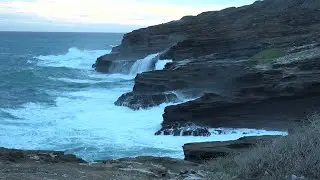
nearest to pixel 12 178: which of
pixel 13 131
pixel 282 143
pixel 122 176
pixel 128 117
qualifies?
pixel 122 176

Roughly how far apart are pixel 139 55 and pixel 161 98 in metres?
24.5

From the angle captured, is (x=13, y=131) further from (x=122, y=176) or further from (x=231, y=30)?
(x=231, y=30)

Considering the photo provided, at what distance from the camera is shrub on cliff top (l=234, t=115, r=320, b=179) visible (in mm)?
7930

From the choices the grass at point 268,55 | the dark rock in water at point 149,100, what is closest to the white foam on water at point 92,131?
the dark rock in water at point 149,100

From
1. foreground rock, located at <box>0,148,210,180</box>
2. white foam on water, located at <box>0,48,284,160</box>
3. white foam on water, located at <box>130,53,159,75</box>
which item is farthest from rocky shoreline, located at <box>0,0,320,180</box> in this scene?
white foam on water, located at <box>130,53,159,75</box>

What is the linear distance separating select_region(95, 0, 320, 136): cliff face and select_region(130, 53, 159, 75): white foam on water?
192cm

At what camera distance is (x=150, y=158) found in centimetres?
1183

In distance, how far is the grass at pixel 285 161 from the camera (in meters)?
7.93

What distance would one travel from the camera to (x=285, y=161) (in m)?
8.23

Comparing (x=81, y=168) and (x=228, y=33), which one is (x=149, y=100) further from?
(x=81, y=168)

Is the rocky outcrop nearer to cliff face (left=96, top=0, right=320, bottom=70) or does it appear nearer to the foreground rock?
cliff face (left=96, top=0, right=320, bottom=70)

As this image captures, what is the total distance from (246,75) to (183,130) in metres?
4.46

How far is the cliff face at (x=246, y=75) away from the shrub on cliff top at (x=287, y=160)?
1179 cm

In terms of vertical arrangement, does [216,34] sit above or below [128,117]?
above
